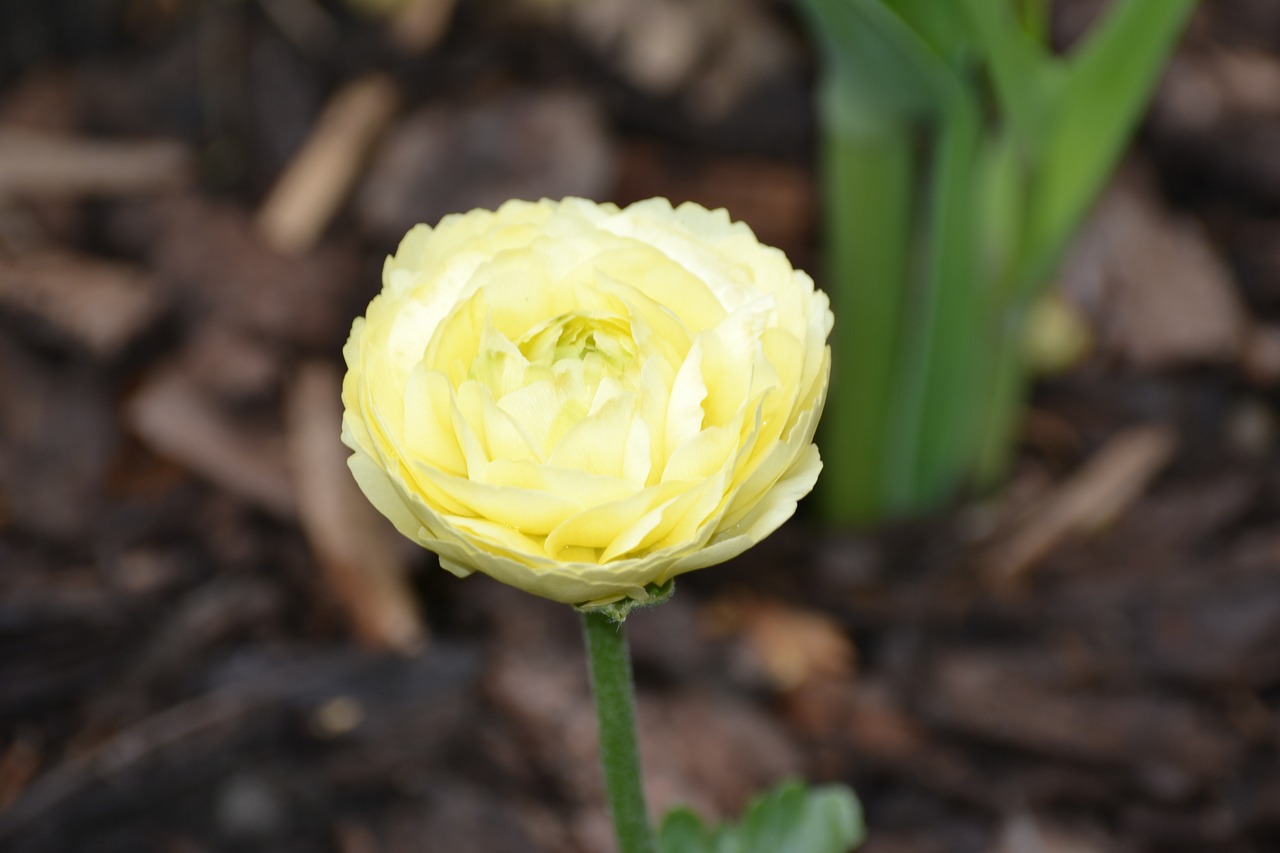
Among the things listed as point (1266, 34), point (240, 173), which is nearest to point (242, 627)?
point (240, 173)

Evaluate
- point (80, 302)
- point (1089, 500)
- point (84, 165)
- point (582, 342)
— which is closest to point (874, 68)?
point (582, 342)

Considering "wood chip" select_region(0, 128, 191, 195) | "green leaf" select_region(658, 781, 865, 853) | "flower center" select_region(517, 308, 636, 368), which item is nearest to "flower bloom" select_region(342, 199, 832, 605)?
"flower center" select_region(517, 308, 636, 368)

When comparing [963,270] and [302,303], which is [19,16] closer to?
[302,303]

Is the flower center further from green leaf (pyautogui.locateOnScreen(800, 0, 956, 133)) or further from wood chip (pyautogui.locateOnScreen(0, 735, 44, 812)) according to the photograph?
wood chip (pyautogui.locateOnScreen(0, 735, 44, 812))

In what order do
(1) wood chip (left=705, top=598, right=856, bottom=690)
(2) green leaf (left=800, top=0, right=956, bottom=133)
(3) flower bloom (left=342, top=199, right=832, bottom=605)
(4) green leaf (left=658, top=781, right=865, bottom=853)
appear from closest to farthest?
(3) flower bloom (left=342, top=199, right=832, bottom=605) < (4) green leaf (left=658, top=781, right=865, bottom=853) < (2) green leaf (left=800, top=0, right=956, bottom=133) < (1) wood chip (left=705, top=598, right=856, bottom=690)

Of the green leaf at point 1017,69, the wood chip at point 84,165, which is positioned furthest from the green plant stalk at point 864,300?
the wood chip at point 84,165
